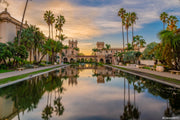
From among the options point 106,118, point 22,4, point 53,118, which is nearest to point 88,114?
point 106,118

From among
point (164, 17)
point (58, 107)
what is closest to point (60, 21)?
point (164, 17)

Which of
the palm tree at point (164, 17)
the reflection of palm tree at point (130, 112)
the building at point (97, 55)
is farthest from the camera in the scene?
the building at point (97, 55)

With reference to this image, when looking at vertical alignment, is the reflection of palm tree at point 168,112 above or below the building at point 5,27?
below

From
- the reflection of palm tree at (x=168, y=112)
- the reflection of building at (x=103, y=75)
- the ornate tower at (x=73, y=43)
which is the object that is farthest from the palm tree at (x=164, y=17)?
the ornate tower at (x=73, y=43)

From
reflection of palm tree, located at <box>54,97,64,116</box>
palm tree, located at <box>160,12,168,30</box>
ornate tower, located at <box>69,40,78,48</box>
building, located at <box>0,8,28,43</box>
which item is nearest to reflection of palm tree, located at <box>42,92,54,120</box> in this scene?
reflection of palm tree, located at <box>54,97,64,116</box>

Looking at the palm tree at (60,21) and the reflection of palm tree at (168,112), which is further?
the palm tree at (60,21)

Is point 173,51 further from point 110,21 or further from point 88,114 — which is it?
point 110,21

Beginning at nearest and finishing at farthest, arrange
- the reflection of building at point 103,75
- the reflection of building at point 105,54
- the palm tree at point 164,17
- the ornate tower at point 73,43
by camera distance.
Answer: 1. the reflection of building at point 103,75
2. the palm tree at point 164,17
3. the reflection of building at point 105,54
4. the ornate tower at point 73,43

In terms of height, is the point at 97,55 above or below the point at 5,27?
below

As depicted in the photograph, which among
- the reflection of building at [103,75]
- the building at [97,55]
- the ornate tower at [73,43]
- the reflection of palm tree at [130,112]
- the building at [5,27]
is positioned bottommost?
the reflection of building at [103,75]

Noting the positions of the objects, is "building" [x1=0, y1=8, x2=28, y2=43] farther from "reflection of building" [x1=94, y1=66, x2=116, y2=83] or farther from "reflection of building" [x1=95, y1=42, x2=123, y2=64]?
"reflection of building" [x1=95, y1=42, x2=123, y2=64]

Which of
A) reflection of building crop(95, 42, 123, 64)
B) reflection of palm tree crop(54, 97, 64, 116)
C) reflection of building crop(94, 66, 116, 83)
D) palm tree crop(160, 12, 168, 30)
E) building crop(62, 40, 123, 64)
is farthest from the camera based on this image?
building crop(62, 40, 123, 64)

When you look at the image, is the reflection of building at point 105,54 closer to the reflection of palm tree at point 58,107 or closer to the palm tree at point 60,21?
the palm tree at point 60,21

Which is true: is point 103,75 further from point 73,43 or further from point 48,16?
point 73,43
